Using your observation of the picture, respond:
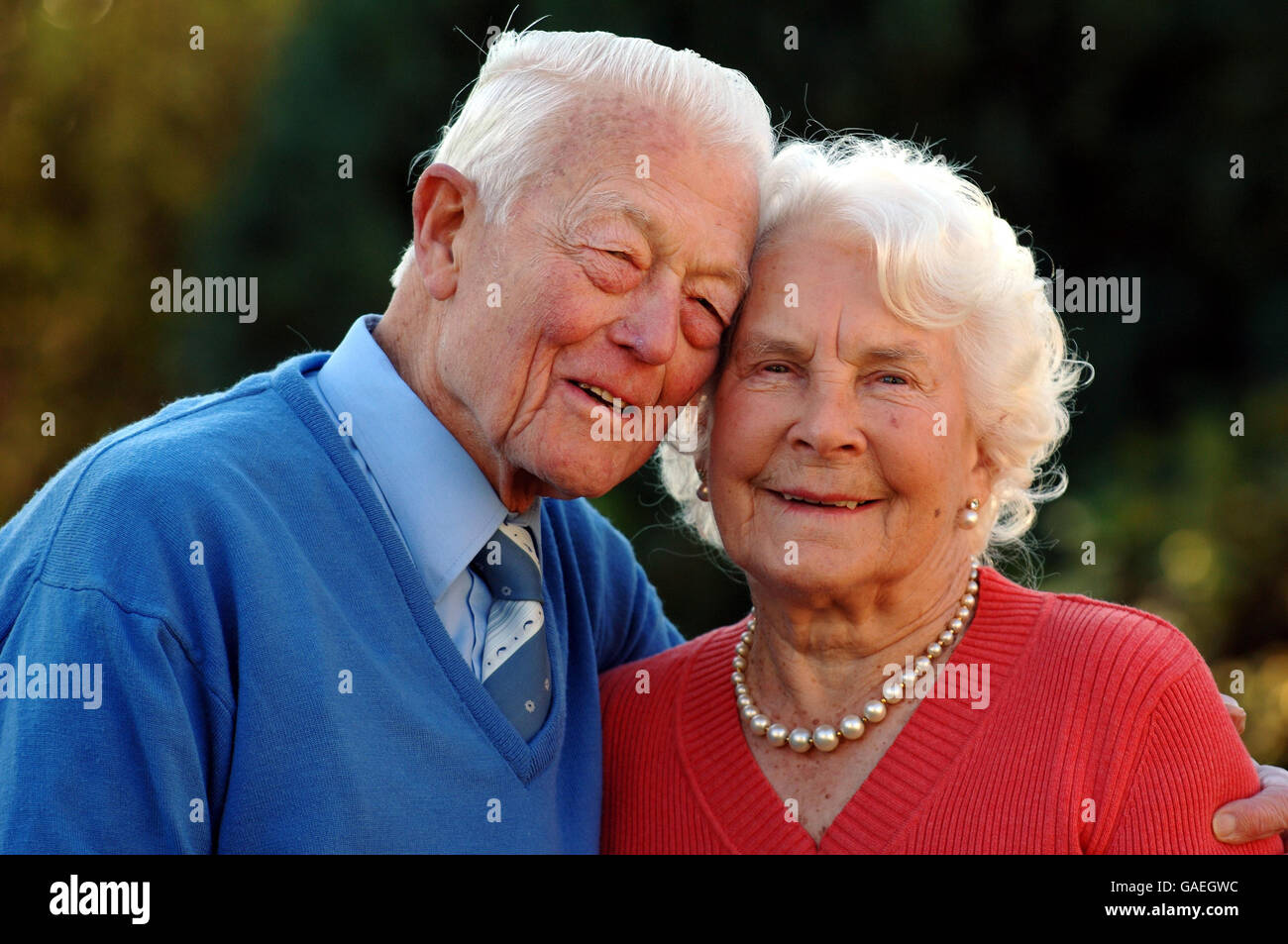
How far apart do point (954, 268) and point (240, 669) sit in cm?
156

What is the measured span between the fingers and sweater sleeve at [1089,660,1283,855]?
0.06 feet

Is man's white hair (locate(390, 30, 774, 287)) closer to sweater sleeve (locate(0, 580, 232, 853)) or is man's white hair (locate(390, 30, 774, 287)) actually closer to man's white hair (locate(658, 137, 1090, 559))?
man's white hair (locate(658, 137, 1090, 559))

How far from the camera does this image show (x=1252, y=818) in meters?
2.49

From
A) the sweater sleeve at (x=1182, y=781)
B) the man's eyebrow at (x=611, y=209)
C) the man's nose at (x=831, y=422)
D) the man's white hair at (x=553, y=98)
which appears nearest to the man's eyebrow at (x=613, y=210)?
the man's eyebrow at (x=611, y=209)

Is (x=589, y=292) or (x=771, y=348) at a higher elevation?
(x=589, y=292)

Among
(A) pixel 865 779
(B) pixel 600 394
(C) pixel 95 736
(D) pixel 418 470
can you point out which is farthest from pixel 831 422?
(C) pixel 95 736

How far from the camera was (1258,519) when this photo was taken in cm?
548

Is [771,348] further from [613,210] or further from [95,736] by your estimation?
[95,736]

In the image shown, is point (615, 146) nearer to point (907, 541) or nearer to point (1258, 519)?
point (907, 541)

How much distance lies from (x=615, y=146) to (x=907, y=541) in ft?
3.22

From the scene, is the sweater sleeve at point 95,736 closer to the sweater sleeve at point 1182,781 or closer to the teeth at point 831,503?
the teeth at point 831,503

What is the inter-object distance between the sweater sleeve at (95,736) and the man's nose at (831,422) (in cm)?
124
